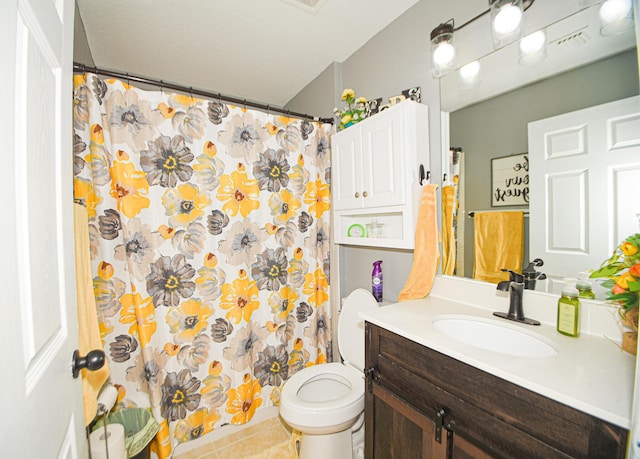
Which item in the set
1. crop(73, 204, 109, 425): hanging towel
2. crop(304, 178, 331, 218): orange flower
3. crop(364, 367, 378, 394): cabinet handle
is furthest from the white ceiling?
crop(364, 367, 378, 394): cabinet handle

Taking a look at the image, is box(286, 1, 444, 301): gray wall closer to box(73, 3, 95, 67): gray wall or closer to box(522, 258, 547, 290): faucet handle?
box(522, 258, 547, 290): faucet handle

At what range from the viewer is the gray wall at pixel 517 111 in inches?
35.3

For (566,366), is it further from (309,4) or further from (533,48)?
(309,4)

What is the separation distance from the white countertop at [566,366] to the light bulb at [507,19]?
119 centimetres

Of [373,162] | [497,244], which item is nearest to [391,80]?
[373,162]

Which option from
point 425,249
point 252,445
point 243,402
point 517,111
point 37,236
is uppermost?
point 517,111

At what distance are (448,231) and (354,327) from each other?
82cm

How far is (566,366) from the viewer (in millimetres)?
746

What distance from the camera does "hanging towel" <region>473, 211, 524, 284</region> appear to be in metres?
1.14

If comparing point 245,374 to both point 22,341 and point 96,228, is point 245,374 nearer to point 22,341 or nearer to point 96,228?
point 96,228

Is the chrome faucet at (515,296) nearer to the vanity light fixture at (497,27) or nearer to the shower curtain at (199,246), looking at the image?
the vanity light fixture at (497,27)

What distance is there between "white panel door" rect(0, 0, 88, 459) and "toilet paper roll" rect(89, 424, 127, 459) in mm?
514

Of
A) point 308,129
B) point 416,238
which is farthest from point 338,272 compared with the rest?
point 308,129

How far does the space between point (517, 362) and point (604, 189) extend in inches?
26.3
